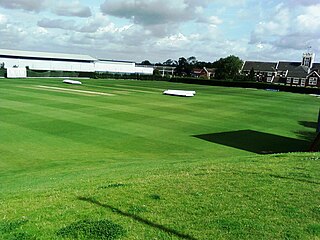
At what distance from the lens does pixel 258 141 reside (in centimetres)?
2405

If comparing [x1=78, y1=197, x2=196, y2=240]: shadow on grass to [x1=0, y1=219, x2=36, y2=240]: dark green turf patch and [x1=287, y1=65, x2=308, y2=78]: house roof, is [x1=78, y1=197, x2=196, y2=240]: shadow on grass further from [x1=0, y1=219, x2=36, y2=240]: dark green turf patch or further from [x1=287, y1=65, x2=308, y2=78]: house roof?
[x1=287, y1=65, x2=308, y2=78]: house roof

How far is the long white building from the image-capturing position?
117 metres

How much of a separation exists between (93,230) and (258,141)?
19.8 meters

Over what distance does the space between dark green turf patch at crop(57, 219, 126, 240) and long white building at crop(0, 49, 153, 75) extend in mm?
116598

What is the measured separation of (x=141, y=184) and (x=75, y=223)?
Result: 2.89 meters

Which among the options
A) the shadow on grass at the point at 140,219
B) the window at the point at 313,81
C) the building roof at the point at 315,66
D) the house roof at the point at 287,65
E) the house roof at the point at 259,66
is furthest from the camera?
the house roof at the point at 259,66

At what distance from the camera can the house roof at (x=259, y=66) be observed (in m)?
156

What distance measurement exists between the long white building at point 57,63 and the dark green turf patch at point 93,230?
117 metres

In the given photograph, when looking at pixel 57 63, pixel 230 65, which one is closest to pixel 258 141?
pixel 57 63

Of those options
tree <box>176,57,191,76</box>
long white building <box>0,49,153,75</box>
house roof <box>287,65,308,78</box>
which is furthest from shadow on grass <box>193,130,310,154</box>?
tree <box>176,57,191,76</box>

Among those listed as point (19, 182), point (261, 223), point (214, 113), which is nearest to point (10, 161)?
point (19, 182)

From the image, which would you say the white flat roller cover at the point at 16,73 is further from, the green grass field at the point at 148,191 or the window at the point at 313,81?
the window at the point at 313,81

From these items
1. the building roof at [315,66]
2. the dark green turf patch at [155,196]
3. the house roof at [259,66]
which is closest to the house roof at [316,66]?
the building roof at [315,66]

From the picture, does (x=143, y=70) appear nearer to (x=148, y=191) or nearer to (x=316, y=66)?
(x=316, y=66)
